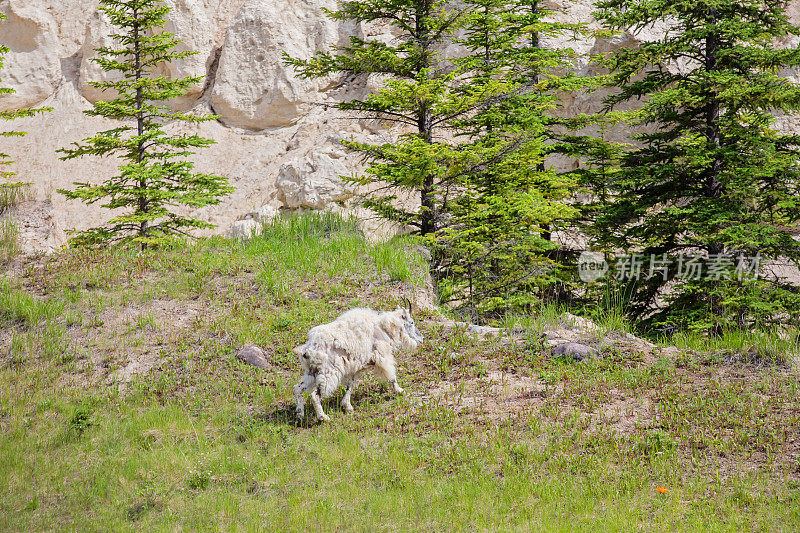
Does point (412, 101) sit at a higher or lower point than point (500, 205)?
higher

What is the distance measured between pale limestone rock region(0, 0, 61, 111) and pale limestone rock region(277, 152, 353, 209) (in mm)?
13838

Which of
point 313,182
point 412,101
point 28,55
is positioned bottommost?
point 313,182

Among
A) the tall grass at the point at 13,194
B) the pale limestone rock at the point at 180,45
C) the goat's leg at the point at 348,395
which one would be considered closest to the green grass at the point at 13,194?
→ the tall grass at the point at 13,194

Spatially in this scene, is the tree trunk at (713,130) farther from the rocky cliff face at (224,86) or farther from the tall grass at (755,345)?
the rocky cliff face at (224,86)

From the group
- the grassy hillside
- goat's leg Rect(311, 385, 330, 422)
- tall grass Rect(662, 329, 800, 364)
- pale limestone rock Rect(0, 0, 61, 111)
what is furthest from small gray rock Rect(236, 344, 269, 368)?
pale limestone rock Rect(0, 0, 61, 111)

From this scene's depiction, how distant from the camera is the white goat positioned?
798cm

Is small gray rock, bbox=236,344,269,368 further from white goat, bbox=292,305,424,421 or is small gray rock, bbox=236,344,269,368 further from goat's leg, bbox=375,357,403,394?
goat's leg, bbox=375,357,403,394

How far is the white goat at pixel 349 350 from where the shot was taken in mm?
7977

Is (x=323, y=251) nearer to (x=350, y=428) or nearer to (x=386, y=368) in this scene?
(x=386, y=368)

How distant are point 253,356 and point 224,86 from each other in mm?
22338

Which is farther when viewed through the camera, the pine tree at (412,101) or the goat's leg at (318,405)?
the pine tree at (412,101)

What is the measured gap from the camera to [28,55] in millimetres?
30406

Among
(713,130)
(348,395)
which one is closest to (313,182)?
(713,130)

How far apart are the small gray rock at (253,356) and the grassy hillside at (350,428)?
0.17m
